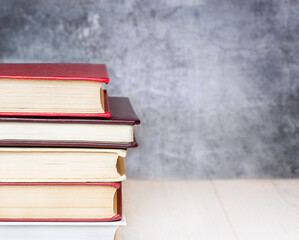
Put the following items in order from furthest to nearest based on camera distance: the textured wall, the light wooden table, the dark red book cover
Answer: the textured wall, the light wooden table, the dark red book cover

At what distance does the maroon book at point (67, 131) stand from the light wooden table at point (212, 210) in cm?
24

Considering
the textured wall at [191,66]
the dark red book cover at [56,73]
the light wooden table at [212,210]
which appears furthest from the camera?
the textured wall at [191,66]

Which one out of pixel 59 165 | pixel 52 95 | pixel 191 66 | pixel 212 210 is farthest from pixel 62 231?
pixel 191 66

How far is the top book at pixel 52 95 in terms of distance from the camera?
79 cm

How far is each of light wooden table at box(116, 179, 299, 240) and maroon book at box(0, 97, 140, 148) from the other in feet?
0.78

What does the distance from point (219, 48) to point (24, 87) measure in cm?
63

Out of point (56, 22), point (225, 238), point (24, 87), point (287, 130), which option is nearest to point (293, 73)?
point (287, 130)

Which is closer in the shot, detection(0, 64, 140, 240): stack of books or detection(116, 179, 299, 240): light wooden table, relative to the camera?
detection(0, 64, 140, 240): stack of books

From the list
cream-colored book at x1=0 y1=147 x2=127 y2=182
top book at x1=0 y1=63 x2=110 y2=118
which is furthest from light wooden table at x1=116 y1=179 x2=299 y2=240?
top book at x1=0 y1=63 x2=110 y2=118

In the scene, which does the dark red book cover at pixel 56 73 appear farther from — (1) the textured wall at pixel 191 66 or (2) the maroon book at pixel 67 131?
(1) the textured wall at pixel 191 66

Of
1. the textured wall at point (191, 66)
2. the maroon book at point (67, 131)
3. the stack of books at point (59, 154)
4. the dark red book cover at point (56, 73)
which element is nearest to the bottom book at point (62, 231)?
the stack of books at point (59, 154)

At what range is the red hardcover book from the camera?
32.5 inches

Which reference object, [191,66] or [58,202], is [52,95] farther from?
[191,66]

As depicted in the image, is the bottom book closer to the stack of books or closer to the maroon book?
the stack of books
